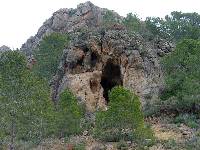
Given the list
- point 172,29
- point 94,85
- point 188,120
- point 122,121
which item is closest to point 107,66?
point 94,85

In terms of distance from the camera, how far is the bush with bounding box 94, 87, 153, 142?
29516 millimetres

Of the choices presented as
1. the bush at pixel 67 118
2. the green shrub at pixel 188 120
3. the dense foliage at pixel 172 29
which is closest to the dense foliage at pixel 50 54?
the dense foliage at pixel 172 29

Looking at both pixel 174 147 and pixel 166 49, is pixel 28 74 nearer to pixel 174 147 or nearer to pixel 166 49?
pixel 174 147

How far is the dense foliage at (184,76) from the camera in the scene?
36031mm

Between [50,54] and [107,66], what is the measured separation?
8.89 m

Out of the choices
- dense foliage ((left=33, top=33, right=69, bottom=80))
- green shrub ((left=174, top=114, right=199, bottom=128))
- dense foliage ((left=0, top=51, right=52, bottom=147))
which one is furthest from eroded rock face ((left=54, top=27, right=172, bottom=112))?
dense foliage ((left=0, top=51, right=52, bottom=147))

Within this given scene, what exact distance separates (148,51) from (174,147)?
58.4 ft

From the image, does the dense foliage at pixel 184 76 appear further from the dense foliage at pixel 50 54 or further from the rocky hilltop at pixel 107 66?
the dense foliage at pixel 50 54

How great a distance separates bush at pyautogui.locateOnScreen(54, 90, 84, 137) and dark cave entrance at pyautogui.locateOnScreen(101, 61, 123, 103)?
36.3 ft

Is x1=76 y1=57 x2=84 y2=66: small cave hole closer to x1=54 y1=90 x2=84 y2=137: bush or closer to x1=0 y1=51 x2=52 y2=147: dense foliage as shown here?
x1=54 y1=90 x2=84 y2=137: bush

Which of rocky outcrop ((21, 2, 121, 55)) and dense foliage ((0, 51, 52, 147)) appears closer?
dense foliage ((0, 51, 52, 147))

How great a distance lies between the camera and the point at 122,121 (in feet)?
97.6

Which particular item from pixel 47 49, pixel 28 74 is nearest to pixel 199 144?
pixel 28 74

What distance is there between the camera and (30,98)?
96.2 feet
